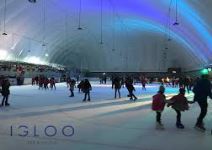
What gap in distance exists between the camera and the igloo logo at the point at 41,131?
8812 millimetres

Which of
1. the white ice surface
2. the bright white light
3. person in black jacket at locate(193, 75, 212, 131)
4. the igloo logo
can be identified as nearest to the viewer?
the white ice surface

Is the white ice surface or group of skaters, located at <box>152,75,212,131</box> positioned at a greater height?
group of skaters, located at <box>152,75,212,131</box>

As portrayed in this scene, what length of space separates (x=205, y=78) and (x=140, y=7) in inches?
1151

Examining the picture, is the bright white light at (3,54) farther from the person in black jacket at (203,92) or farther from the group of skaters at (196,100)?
the person in black jacket at (203,92)

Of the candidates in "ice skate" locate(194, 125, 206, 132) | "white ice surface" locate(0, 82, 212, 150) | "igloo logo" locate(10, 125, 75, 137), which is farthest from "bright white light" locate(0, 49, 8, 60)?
"ice skate" locate(194, 125, 206, 132)

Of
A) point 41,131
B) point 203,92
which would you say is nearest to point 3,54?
point 41,131

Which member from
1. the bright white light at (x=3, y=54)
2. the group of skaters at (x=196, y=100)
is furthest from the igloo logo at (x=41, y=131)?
the bright white light at (x=3, y=54)

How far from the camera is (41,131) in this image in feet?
30.3

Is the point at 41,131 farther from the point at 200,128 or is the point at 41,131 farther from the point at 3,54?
the point at 3,54

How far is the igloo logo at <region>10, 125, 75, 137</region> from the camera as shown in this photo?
881cm

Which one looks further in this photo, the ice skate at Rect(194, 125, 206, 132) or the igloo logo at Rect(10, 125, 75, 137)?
the ice skate at Rect(194, 125, 206, 132)

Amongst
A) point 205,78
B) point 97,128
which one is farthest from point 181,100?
point 97,128

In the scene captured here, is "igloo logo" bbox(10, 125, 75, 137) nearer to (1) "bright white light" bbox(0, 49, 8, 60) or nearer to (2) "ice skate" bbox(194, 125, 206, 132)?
(2) "ice skate" bbox(194, 125, 206, 132)

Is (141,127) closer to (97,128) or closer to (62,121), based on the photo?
(97,128)
